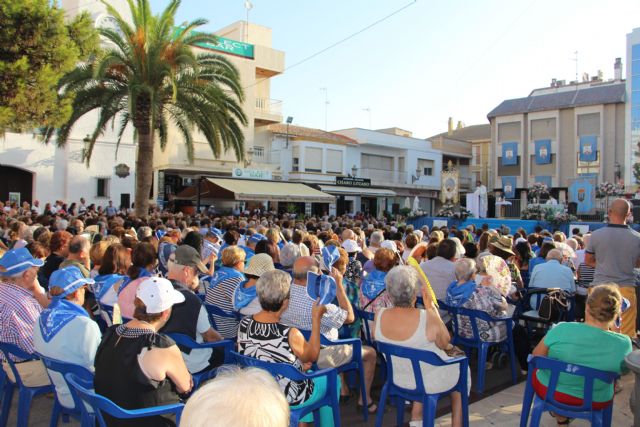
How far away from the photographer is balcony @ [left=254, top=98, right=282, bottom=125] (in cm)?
2988

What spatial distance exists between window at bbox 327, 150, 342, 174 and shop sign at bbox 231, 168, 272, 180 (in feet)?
29.3

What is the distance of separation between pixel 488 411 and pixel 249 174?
69.5 ft

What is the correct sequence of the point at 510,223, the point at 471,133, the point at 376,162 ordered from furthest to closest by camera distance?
the point at 471,133
the point at 376,162
the point at 510,223

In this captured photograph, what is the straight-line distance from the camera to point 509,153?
40844 mm

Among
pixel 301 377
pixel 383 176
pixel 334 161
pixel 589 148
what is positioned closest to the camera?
pixel 301 377

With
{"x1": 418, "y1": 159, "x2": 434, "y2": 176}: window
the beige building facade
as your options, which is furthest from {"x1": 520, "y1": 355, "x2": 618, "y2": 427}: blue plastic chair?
{"x1": 418, "y1": 159, "x2": 434, "y2": 176}: window

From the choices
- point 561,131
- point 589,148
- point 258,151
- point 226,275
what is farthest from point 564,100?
point 226,275

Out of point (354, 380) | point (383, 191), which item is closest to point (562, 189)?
point (383, 191)

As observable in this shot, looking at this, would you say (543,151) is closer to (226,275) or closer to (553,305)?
(553,305)

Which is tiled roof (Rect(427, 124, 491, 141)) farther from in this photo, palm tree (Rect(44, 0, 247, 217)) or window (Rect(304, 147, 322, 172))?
palm tree (Rect(44, 0, 247, 217))

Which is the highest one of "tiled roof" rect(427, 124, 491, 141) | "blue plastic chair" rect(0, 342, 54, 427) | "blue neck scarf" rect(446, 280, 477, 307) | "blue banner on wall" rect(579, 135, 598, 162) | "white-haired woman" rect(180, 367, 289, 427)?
"tiled roof" rect(427, 124, 491, 141)

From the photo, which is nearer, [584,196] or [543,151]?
[584,196]

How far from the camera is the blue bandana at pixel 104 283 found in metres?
4.58

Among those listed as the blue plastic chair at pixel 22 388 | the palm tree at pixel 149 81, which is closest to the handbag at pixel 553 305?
the blue plastic chair at pixel 22 388
